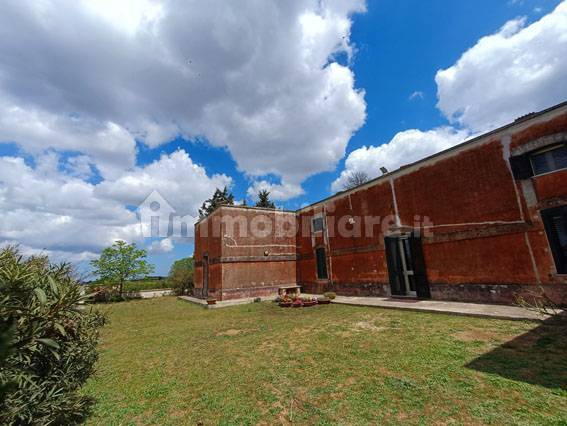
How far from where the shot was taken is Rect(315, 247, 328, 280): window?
16.1m

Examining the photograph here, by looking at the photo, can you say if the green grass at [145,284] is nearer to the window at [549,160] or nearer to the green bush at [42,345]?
the green bush at [42,345]

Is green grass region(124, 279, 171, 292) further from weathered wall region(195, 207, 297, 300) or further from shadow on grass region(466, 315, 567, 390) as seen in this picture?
shadow on grass region(466, 315, 567, 390)

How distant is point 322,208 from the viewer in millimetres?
16672

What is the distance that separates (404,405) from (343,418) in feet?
2.89

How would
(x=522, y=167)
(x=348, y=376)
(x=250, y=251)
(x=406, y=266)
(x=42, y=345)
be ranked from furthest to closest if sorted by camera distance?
(x=250, y=251) < (x=406, y=266) < (x=522, y=167) < (x=348, y=376) < (x=42, y=345)

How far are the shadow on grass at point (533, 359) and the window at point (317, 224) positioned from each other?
1148 cm

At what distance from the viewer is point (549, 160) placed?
7.87 meters

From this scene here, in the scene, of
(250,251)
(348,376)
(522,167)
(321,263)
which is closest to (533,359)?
(348,376)

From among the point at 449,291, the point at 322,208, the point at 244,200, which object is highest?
the point at 244,200

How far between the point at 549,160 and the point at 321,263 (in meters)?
11.4

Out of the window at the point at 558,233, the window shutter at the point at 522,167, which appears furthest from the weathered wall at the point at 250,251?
the window at the point at 558,233

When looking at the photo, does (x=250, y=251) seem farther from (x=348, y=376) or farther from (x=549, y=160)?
(x=549, y=160)

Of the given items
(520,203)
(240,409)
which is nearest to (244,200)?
(520,203)

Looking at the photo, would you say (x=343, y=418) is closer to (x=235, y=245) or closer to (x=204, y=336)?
(x=204, y=336)
